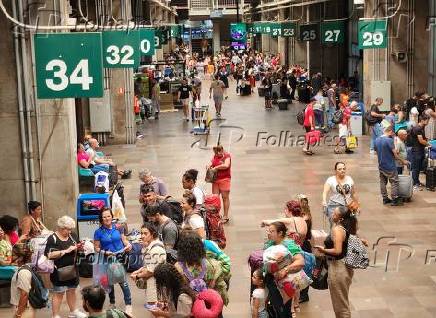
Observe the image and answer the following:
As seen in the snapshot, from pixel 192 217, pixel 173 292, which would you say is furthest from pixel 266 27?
pixel 173 292

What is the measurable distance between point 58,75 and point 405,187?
7551mm

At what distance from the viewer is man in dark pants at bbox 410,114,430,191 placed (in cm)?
1661

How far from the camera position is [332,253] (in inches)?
331

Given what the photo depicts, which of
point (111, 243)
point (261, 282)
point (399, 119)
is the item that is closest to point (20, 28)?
point (111, 243)

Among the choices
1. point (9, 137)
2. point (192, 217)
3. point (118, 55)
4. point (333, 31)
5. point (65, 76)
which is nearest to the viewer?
point (192, 217)

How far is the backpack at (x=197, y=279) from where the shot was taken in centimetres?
740

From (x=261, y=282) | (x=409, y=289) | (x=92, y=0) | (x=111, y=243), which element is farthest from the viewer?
(x=92, y=0)

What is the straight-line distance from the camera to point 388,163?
1521cm

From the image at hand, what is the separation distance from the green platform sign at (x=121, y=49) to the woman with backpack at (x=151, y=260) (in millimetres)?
9096

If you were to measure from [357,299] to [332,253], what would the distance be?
2.12m

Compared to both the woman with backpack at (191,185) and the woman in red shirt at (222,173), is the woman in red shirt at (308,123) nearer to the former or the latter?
the woman in red shirt at (222,173)

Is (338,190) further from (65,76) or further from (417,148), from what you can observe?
(417,148)

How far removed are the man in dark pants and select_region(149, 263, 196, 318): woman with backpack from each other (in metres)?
10.6

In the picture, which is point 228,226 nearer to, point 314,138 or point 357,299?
point 357,299
